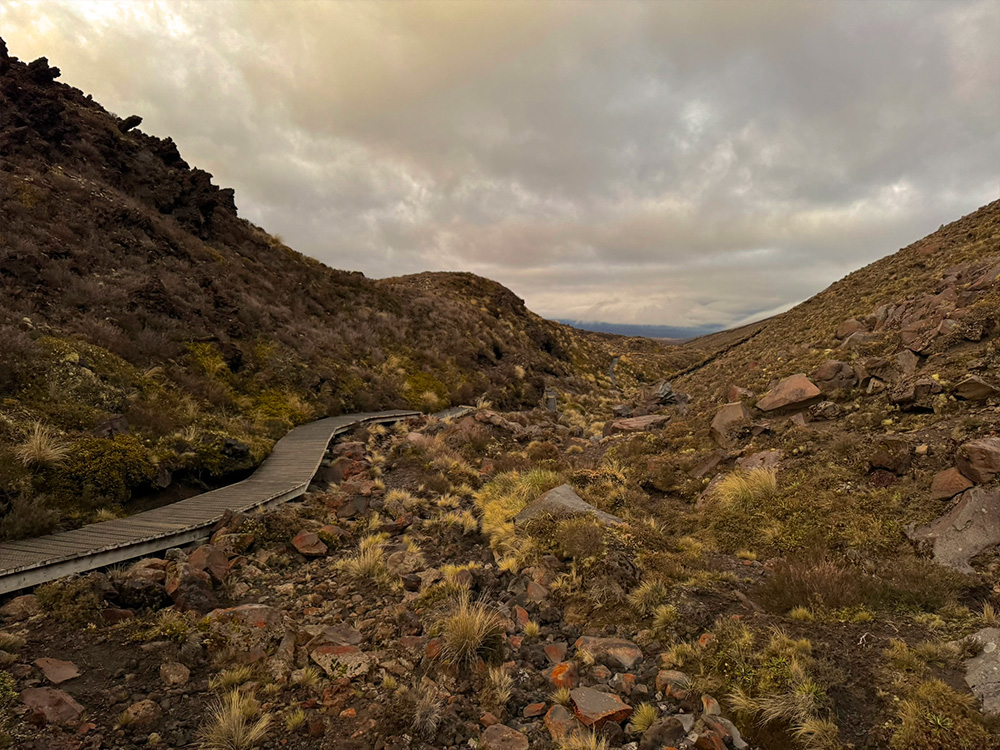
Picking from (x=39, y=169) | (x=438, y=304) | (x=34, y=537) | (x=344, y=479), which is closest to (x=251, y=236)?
(x=39, y=169)

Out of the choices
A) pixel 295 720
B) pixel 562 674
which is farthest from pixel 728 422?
pixel 295 720

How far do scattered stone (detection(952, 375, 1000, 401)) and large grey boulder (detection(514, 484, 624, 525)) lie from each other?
7.17 m

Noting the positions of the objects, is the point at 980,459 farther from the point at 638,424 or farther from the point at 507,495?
the point at 638,424

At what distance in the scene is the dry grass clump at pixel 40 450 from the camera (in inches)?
349

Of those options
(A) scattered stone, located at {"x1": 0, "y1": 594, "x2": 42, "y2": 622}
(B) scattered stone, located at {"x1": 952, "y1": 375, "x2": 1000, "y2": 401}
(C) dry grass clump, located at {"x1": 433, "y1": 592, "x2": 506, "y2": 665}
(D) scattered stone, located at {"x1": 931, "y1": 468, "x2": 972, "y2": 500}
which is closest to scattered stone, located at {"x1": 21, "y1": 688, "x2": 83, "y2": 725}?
(A) scattered stone, located at {"x1": 0, "y1": 594, "x2": 42, "y2": 622}

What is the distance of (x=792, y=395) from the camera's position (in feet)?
40.1

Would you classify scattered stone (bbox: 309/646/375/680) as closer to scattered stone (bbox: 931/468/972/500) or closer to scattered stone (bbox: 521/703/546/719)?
scattered stone (bbox: 521/703/546/719)

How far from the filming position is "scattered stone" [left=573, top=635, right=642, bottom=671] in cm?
550

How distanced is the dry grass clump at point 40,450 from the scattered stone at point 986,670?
14312mm

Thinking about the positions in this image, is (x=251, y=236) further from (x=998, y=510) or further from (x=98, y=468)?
(x=998, y=510)

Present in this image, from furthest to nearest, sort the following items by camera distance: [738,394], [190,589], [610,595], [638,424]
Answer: [638,424] < [738,394] < [190,589] < [610,595]

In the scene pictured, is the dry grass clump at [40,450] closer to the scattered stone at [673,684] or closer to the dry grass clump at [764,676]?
the scattered stone at [673,684]

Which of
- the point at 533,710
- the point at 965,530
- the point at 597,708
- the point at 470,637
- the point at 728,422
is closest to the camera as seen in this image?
the point at 597,708

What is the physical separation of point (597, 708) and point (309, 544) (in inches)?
252
